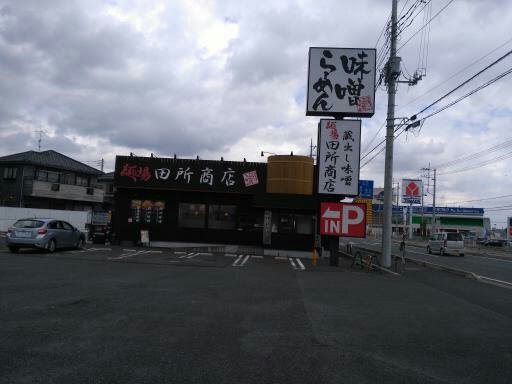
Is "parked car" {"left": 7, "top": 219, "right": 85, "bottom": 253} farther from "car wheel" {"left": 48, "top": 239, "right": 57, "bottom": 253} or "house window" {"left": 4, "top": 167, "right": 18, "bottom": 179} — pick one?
"house window" {"left": 4, "top": 167, "right": 18, "bottom": 179}

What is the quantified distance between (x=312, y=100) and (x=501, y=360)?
15.5 metres

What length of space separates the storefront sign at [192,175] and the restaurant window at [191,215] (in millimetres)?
1230

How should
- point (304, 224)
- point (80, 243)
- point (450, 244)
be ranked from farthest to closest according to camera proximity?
point (450, 244) → point (304, 224) → point (80, 243)

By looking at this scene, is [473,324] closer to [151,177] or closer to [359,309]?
[359,309]

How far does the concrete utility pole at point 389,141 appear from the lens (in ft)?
65.9

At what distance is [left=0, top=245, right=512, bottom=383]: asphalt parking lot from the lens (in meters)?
4.73

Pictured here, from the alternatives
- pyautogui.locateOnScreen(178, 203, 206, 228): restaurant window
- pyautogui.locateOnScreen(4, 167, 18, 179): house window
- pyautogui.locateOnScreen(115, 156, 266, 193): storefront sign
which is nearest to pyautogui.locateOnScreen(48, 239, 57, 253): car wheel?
pyautogui.locateOnScreen(115, 156, 266, 193): storefront sign

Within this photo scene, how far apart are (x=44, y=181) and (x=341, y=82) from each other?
30.8 m

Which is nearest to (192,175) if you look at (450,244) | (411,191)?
(450,244)

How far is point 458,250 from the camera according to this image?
34.3 m

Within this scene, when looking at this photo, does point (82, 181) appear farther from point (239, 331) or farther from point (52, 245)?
point (239, 331)

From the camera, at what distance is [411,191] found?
51438mm

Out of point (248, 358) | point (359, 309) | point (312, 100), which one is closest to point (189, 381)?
point (248, 358)

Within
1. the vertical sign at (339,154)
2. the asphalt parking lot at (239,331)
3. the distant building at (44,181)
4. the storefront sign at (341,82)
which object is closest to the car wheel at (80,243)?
the asphalt parking lot at (239,331)
